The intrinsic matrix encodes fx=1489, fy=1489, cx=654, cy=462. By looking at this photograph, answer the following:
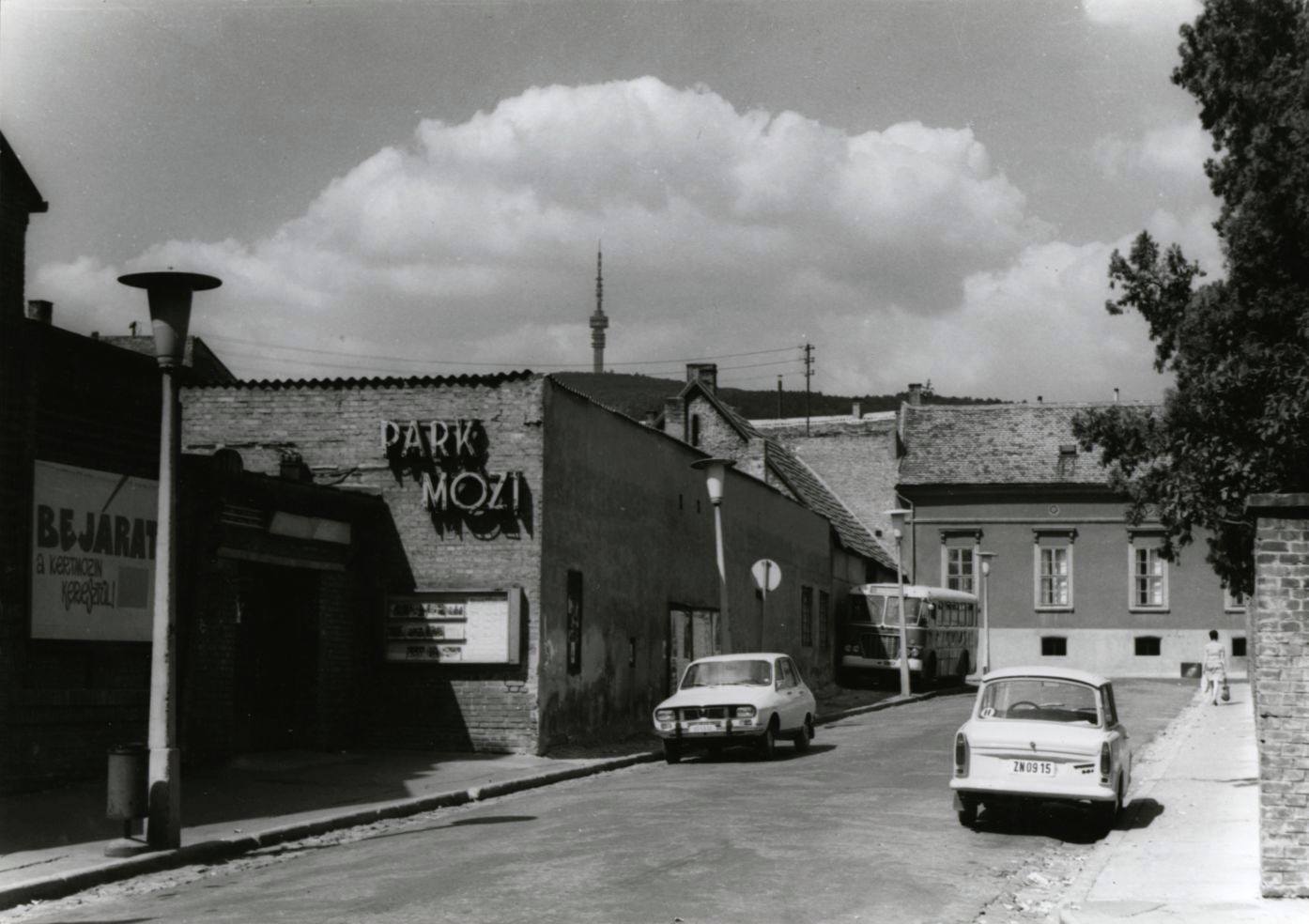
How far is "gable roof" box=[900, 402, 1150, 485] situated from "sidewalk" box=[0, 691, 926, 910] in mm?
37389

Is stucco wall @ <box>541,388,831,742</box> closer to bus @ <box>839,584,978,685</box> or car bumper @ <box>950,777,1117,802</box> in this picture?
bus @ <box>839,584,978,685</box>

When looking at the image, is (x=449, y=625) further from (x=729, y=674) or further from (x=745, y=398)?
(x=745, y=398)

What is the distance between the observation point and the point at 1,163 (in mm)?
15352

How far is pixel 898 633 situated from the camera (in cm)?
4116

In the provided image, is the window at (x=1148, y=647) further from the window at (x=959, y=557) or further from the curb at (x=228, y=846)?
the curb at (x=228, y=846)

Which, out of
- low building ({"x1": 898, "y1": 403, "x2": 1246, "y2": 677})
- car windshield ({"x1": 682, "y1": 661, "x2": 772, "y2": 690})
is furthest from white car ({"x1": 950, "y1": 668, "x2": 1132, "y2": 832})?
low building ({"x1": 898, "y1": 403, "x2": 1246, "y2": 677})

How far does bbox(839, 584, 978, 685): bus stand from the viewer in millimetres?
41031

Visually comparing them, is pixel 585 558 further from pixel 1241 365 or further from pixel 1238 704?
pixel 1238 704

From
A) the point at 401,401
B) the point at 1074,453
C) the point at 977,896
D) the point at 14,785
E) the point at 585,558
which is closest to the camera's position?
the point at 977,896

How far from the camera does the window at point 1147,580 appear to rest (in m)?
55.6

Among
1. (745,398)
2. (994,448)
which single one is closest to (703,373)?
(994,448)

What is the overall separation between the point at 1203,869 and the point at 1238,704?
2380 centimetres

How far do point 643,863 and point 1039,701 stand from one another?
17.5 feet

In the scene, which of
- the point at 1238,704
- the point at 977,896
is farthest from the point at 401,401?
the point at 1238,704
